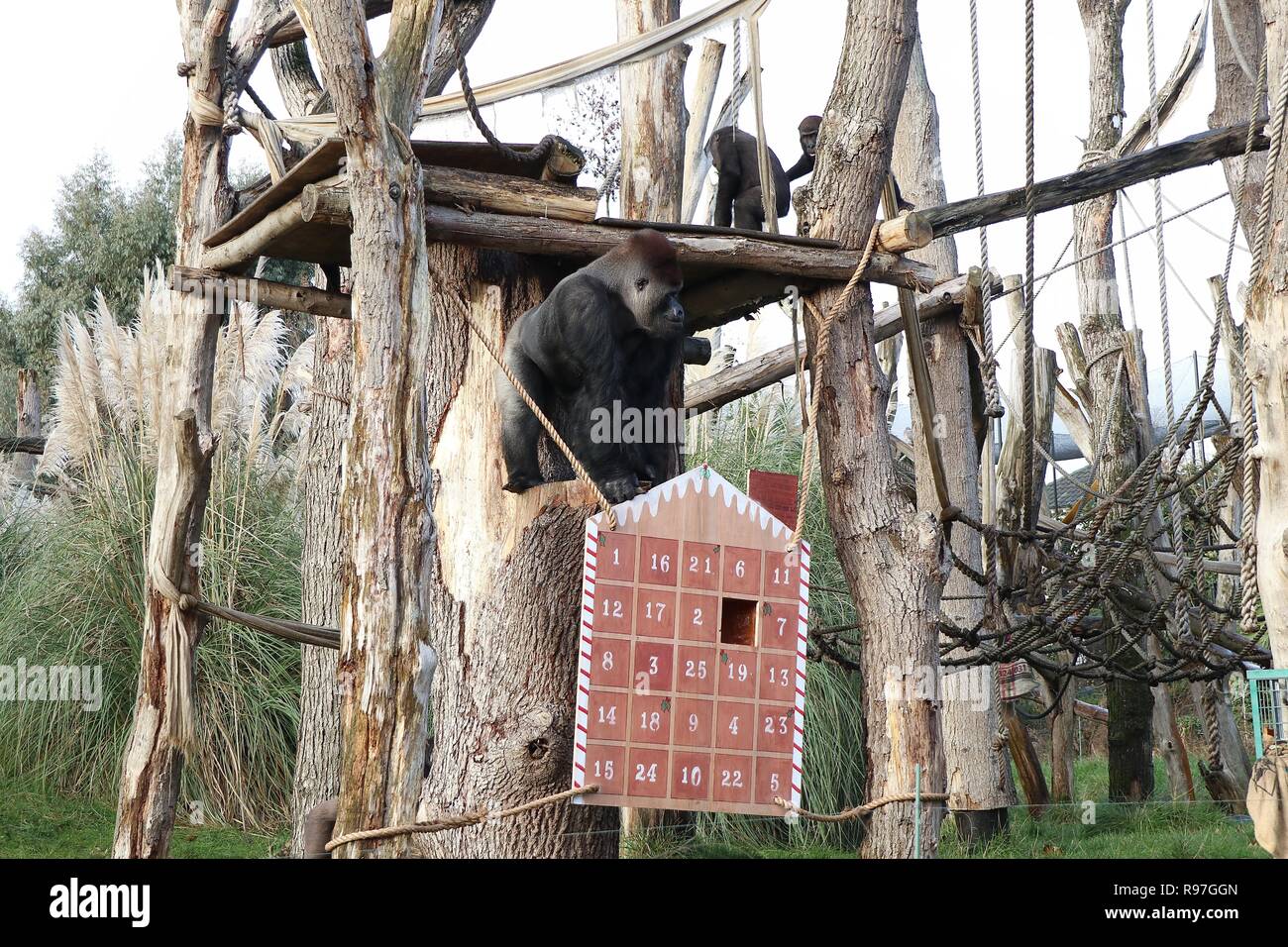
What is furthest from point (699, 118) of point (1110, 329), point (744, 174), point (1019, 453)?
point (1019, 453)

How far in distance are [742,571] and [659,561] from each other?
0.23 m

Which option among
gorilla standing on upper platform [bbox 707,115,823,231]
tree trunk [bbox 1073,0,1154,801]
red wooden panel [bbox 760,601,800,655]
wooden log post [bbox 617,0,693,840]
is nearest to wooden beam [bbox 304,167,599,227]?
red wooden panel [bbox 760,601,800,655]

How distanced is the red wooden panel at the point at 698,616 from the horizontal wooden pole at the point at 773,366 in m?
2.54

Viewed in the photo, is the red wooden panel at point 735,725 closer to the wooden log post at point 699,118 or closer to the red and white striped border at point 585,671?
the red and white striped border at point 585,671

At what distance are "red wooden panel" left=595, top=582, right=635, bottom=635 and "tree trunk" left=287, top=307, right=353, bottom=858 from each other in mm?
2175

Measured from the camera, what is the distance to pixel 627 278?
373cm

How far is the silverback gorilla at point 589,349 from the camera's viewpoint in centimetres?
368

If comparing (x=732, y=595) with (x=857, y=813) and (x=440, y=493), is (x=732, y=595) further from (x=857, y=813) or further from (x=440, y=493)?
(x=440, y=493)

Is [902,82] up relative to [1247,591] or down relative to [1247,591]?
up

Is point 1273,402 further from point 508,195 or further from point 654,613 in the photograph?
point 508,195

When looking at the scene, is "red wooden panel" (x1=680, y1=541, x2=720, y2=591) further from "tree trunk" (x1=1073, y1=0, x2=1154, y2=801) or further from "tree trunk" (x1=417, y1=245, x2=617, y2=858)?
"tree trunk" (x1=1073, y1=0, x2=1154, y2=801)

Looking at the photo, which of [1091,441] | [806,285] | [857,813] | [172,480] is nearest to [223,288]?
[172,480]

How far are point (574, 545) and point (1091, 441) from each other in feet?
14.7
